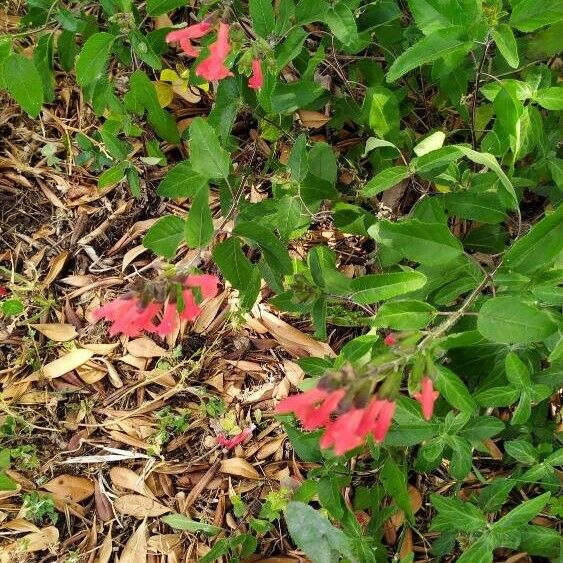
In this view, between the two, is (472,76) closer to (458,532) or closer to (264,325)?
(264,325)

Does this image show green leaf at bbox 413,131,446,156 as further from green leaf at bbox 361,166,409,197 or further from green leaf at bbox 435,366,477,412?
green leaf at bbox 435,366,477,412

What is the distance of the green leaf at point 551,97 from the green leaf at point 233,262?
2.72 ft

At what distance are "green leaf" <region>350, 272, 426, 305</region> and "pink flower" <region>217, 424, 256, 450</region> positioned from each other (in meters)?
0.95

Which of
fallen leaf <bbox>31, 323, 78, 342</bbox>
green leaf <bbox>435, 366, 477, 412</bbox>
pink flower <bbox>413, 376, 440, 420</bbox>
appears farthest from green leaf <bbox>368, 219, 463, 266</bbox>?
fallen leaf <bbox>31, 323, 78, 342</bbox>

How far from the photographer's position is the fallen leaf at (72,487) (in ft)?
8.09

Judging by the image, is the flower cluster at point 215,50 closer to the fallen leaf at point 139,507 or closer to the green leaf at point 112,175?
the green leaf at point 112,175

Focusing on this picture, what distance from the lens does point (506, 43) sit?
1.54 metres

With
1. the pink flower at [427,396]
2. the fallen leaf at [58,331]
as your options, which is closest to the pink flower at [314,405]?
the pink flower at [427,396]

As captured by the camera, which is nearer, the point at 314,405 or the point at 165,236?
the point at 314,405

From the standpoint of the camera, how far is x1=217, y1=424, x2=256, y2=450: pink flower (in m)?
2.43

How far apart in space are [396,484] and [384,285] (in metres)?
0.60

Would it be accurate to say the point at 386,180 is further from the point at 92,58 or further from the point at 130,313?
the point at 92,58

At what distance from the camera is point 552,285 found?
1561 millimetres

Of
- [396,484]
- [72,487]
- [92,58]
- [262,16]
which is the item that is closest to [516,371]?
[396,484]
